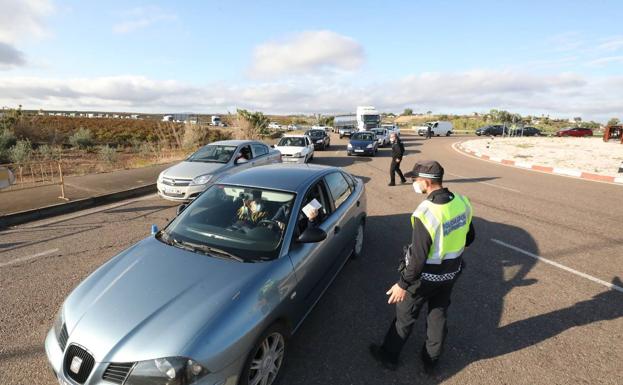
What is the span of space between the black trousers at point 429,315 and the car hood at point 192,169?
6.63 metres

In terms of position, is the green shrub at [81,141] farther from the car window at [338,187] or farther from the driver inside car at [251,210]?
the driver inside car at [251,210]

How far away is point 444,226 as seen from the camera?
238cm

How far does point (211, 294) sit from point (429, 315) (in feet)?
5.87

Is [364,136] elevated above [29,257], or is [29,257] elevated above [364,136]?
[364,136]

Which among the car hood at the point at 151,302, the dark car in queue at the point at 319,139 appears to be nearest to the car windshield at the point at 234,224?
the car hood at the point at 151,302

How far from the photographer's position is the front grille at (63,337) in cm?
214

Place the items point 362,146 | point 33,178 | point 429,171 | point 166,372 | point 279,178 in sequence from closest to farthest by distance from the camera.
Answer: point 166,372
point 429,171
point 279,178
point 33,178
point 362,146

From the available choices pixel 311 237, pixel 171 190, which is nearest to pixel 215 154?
pixel 171 190

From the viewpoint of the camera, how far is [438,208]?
2385 millimetres

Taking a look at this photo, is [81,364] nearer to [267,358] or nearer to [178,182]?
[267,358]

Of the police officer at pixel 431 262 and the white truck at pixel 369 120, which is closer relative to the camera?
the police officer at pixel 431 262

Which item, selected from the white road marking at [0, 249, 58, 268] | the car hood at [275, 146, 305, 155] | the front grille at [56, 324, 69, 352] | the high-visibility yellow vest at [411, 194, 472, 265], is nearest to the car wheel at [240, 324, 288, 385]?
the front grille at [56, 324, 69, 352]

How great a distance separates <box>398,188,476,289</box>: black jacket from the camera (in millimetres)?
2371

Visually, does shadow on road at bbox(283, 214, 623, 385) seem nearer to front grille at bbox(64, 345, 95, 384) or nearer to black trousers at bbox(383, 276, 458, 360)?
black trousers at bbox(383, 276, 458, 360)
